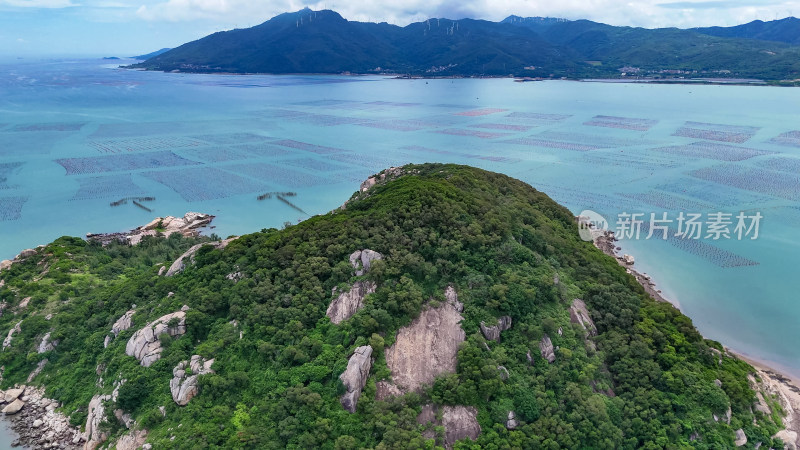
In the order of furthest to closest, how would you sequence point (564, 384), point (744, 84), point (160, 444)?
point (744, 84), point (564, 384), point (160, 444)

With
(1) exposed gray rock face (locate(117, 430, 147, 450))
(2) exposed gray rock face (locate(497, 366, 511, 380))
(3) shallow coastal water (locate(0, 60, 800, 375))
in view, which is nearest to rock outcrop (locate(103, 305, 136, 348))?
(1) exposed gray rock face (locate(117, 430, 147, 450))

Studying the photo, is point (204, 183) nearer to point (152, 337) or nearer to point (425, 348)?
point (152, 337)

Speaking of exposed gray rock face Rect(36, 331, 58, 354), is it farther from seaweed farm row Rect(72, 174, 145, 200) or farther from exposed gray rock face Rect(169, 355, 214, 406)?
seaweed farm row Rect(72, 174, 145, 200)

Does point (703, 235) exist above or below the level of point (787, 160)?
below

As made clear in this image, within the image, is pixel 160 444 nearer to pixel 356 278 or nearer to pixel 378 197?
pixel 356 278

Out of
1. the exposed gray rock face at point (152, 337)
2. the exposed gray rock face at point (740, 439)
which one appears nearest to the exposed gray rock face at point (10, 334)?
the exposed gray rock face at point (152, 337)

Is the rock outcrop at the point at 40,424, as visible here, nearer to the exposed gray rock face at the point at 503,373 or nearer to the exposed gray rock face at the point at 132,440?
the exposed gray rock face at the point at 132,440

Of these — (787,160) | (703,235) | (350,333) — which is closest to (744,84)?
(787,160)
